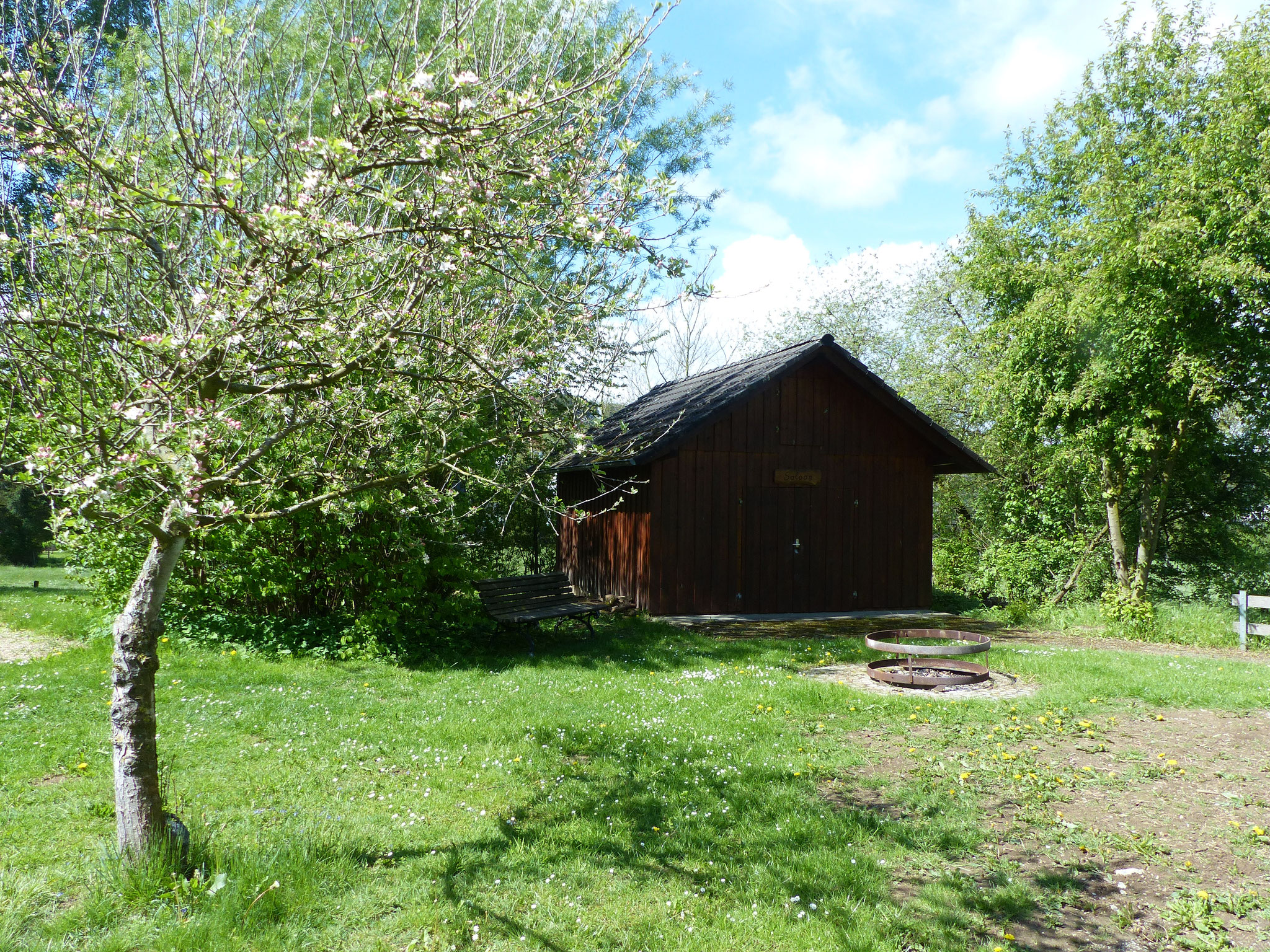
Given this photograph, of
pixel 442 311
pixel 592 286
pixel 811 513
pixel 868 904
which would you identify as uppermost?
pixel 592 286

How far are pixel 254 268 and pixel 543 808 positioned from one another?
3.35 meters

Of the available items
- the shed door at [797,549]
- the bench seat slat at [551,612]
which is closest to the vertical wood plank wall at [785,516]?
the shed door at [797,549]

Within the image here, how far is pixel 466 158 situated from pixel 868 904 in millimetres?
3935

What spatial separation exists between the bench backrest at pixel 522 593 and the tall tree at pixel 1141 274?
9.52m

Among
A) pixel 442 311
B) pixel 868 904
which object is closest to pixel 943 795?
pixel 868 904

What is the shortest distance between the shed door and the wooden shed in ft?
0.07

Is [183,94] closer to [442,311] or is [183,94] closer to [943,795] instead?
[442,311]

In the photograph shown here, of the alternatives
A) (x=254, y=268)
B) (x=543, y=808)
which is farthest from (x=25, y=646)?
(x=254, y=268)

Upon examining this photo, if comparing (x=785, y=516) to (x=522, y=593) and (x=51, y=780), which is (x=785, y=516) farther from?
(x=51, y=780)

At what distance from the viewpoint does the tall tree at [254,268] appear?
3.40 meters

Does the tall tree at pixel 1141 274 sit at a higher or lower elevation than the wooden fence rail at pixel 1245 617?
higher

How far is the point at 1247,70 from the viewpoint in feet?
41.3

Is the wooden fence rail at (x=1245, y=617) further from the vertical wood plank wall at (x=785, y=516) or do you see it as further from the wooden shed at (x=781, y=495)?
the vertical wood plank wall at (x=785, y=516)

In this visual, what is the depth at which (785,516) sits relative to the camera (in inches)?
558
